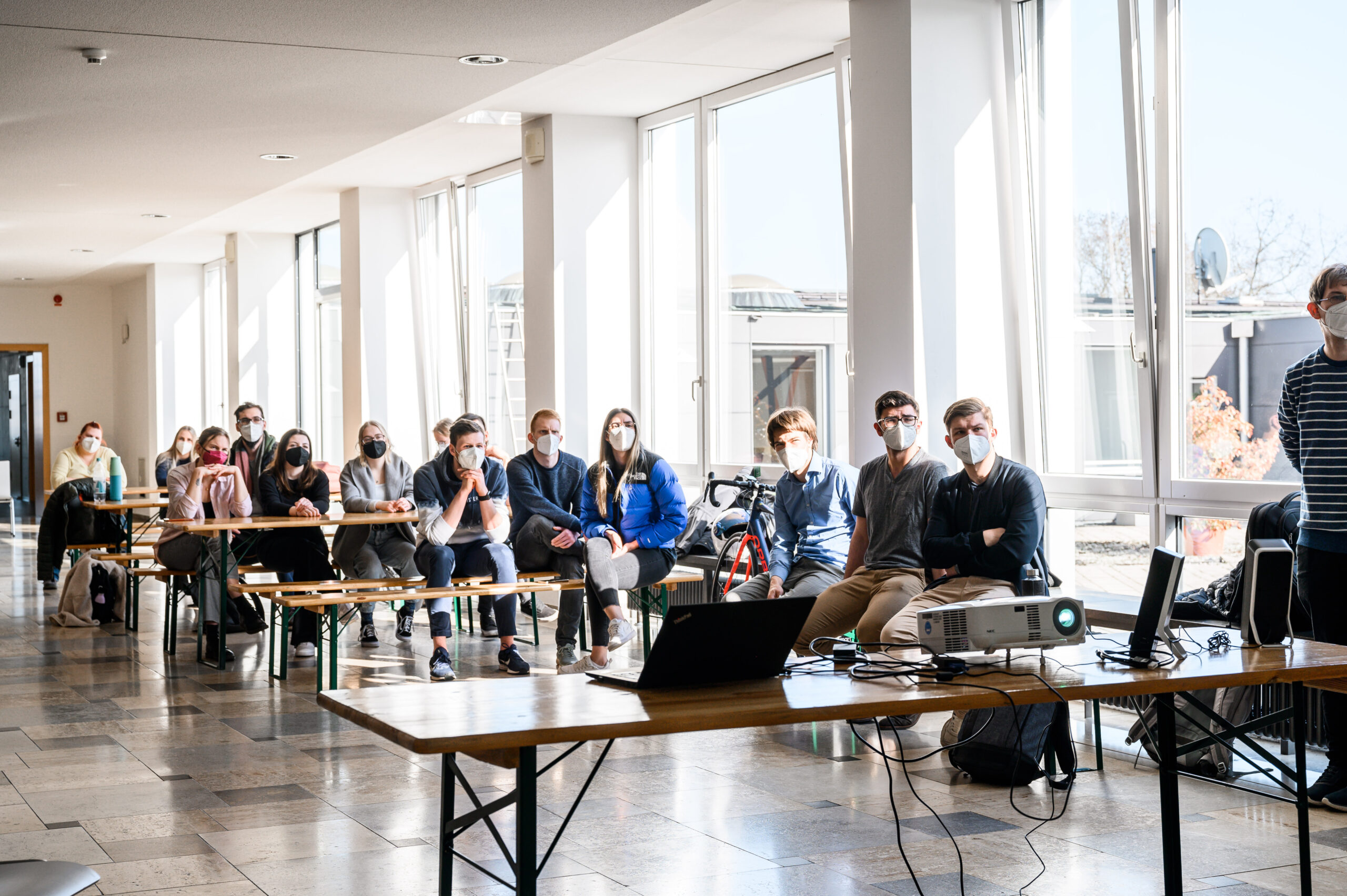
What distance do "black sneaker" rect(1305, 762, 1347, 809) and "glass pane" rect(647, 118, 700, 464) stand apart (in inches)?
192

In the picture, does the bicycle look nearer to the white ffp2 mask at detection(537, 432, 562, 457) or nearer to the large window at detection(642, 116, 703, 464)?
the white ffp2 mask at detection(537, 432, 562, 457)

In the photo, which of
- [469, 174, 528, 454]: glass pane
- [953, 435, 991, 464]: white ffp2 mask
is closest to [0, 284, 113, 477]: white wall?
[469, 174, 528, 454]: glass pane

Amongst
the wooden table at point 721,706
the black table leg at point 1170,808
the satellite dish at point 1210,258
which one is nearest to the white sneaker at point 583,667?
the satellite dish at point 1210,258

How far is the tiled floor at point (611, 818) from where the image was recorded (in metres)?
3.52

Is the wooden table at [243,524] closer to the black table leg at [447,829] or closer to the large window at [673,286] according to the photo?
the large window at [673,286]

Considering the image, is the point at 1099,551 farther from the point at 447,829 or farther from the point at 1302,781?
the point at 447,829

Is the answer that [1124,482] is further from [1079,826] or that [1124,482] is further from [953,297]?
[1079,826]

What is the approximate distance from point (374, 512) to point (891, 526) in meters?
3.00

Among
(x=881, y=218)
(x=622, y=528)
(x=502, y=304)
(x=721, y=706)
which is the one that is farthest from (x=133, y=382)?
(x=721, y=706)

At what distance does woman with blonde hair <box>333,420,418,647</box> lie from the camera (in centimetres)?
720

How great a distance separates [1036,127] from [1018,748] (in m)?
2.87

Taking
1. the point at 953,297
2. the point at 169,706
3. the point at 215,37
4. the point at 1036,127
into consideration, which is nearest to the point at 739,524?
the point at 953,297

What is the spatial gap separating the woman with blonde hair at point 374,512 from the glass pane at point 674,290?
77.4 inches

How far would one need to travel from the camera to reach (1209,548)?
5332 mm
